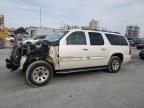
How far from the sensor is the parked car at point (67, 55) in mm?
4863

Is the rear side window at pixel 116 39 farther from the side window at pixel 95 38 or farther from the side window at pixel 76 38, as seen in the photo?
the side window at pixel 76 38

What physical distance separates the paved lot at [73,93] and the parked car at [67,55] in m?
0.41

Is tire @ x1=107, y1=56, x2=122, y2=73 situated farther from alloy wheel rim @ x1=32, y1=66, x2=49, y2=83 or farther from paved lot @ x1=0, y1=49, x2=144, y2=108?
alloy wheel rim @ x1=32, y1=66, x2=49, y2=83

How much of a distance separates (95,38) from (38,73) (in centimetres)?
266

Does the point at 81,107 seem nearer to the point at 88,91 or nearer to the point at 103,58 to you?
the point at 88,91

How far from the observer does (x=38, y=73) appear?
4.86 meters

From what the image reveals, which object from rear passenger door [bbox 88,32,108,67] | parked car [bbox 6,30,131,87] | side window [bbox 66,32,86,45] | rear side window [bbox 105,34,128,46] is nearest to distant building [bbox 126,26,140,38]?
rear side window [bbox 105,34,128,46]

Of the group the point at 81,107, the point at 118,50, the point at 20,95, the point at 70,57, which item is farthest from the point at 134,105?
the point at 118,50

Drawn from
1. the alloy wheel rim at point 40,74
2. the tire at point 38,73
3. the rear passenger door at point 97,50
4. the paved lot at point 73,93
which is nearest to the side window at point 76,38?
the rear passenger door at point 97,50

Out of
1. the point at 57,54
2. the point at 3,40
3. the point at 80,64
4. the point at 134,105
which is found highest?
the point at 3,40

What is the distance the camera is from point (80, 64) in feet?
18.7

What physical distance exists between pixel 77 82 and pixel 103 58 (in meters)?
1.70

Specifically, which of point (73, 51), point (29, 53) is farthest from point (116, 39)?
point (29, 53)

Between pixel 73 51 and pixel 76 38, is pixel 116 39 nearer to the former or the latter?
pixel 76 38
